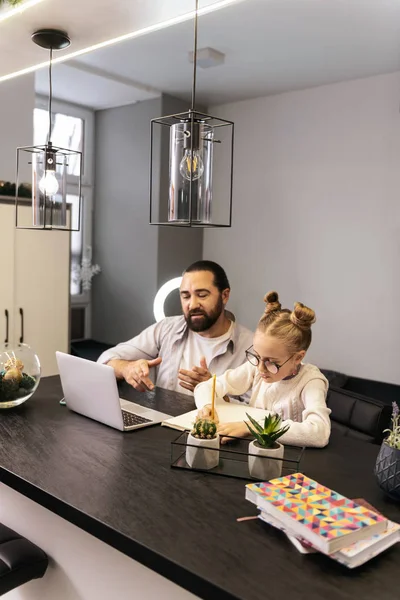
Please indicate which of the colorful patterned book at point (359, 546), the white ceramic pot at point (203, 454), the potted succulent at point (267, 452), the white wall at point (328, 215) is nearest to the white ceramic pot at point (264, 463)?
the potted succulent at point (267, 452)

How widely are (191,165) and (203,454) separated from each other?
77cm

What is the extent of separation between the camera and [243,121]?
508 centimetres

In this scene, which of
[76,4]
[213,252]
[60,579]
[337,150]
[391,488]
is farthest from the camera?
[213,252]

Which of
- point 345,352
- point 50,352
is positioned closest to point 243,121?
point 345,352

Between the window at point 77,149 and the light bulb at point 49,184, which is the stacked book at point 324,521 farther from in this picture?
the window at point 77,149

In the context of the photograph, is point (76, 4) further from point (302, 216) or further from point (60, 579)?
point (302, 216)

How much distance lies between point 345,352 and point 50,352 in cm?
230

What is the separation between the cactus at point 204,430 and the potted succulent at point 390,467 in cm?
41

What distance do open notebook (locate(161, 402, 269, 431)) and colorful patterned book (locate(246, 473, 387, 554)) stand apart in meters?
0.47

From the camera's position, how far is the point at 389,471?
4.13 feet

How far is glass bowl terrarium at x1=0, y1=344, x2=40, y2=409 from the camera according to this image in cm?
189

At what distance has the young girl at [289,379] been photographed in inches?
61.8

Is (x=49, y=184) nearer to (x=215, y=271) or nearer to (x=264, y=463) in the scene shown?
(x=215, y=271)

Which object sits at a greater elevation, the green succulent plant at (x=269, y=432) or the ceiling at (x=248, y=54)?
the ceiling at (x=248, y=54)
